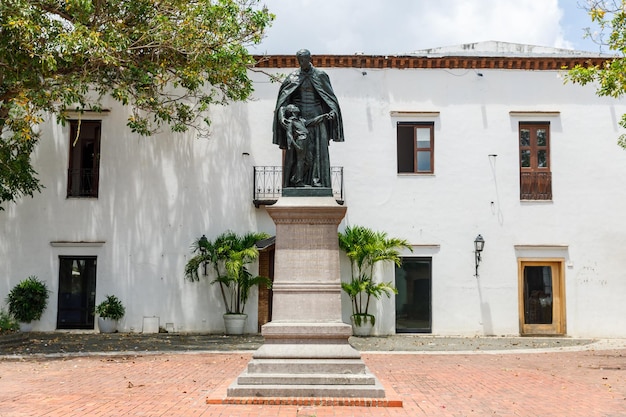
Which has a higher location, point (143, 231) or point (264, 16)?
point (264, 16)

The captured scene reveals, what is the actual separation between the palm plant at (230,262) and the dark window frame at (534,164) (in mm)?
6960

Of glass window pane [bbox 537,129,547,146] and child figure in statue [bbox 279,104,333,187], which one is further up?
glass window pane [bbox 537,129,547,146]

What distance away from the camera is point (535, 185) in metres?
17.1

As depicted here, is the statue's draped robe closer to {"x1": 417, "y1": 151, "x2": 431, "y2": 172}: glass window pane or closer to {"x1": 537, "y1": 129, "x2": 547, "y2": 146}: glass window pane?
{"x1": 417, "y1": 151, "x2": 431, "y2": 172}: glass window pane

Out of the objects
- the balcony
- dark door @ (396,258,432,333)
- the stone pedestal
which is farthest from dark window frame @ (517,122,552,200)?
the stone pedestal

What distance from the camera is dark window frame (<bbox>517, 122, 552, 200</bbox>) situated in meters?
17.1

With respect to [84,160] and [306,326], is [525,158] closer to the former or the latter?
[306,326]

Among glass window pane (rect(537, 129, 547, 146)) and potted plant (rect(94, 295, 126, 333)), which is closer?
potted plant (rect(94, 295, 126, 333))

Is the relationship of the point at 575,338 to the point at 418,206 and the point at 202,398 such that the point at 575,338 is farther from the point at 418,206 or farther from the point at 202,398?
the point at 202,398

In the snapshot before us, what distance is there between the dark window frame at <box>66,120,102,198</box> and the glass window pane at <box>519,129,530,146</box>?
11158mm

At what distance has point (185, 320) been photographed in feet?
54.7

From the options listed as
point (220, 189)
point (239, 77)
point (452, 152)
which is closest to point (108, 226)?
point (220, 189)

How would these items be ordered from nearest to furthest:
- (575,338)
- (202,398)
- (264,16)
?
1. (202,398)
2. (264,16)
3. (575,338)

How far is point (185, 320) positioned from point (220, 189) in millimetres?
3490
